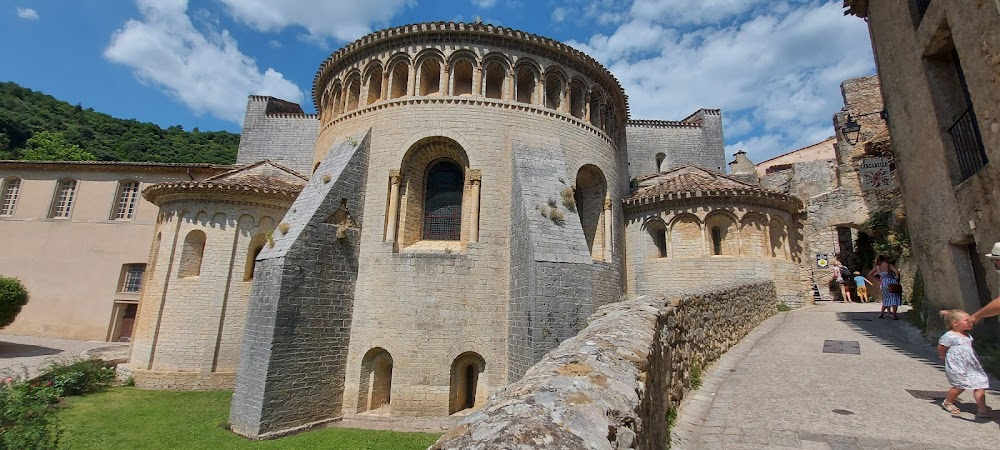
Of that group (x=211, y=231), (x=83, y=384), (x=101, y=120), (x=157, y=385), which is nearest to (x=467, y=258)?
(x=211, y=231)

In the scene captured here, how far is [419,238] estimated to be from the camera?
1214 cm

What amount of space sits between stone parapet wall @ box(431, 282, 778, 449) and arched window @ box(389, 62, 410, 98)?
974 centimetres

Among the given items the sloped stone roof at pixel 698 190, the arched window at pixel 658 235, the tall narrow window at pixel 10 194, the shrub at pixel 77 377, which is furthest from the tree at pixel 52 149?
the arched window at pixel 658 235

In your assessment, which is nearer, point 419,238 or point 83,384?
Result: point 419,238

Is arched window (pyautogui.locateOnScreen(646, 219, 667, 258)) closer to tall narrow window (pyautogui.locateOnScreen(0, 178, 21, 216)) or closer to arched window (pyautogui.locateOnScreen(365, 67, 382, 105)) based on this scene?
arched window (pyautogui.locateOnScreen(365, 67, 382, 105))

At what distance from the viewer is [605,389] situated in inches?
98.5

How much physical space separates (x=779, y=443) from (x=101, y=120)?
64708 millimetres

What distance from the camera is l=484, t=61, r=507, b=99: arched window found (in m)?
12.5

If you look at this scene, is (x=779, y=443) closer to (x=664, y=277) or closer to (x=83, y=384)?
(x=664, y=277)

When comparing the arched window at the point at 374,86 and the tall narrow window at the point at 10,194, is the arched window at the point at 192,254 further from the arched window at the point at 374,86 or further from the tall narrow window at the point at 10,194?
the tall narrow window at the point at 10,194

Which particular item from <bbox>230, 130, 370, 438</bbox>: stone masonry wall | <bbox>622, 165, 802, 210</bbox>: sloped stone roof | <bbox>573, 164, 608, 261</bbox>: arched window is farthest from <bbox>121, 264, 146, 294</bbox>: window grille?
<bbox>622, 165, 802, 210</bbox>: sloped stone roof

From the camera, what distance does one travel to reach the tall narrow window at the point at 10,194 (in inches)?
893

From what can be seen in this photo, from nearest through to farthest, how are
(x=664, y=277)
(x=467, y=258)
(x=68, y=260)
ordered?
(x=467, y=258) < (x=664, y=277) < (x=68, y=260)

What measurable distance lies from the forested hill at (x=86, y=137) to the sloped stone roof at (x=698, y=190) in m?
39.7
